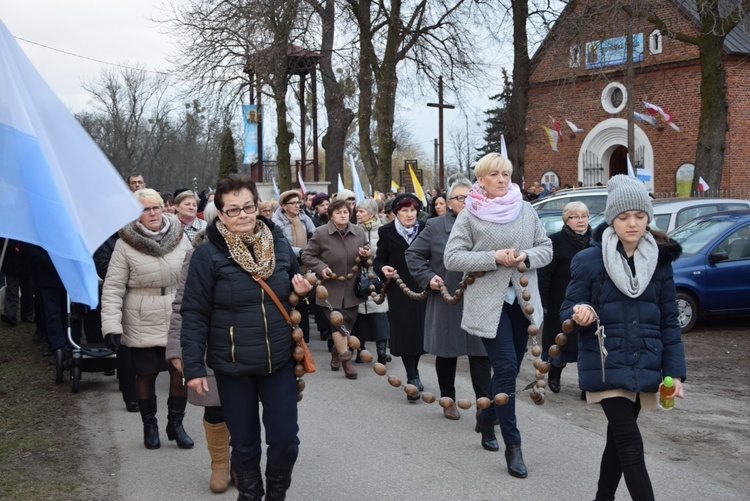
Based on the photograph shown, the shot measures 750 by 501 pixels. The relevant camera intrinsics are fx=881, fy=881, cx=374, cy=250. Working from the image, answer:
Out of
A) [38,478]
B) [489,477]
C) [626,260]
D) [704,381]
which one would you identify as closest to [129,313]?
[38,478]

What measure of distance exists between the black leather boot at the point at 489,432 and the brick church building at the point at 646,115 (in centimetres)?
2316

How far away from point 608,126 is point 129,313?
32345mm

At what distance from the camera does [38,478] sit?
5.95 metres

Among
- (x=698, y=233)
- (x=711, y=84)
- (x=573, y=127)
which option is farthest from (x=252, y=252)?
(x=573, y=127)

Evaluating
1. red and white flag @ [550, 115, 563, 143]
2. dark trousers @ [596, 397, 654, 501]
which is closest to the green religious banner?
red and white flag @ [550, 115, 563, 143]

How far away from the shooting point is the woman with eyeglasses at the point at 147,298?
6.60 meters

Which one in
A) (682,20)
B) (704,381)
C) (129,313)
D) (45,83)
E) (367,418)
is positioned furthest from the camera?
(682,20)

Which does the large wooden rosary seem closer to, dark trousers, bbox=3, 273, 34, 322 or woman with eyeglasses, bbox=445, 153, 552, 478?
woman with eyeglasses, bbox=445, 153, 552, 478

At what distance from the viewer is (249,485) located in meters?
4.57

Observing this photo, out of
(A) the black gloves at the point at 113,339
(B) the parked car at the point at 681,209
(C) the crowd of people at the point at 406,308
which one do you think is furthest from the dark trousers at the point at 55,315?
(B) the parked car at the point at 681,209

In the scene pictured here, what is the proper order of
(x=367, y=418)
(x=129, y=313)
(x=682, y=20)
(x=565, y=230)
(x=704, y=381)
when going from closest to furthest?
(x=129, y=313) → (x=367, y=418) → (x=565, y=230) → (x=704, y=381) → (x=682, y=20)

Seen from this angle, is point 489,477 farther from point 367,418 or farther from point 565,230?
point 565,230

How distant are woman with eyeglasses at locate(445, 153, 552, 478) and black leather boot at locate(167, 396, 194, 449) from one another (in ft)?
7.69

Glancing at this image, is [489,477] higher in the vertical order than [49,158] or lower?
lower
